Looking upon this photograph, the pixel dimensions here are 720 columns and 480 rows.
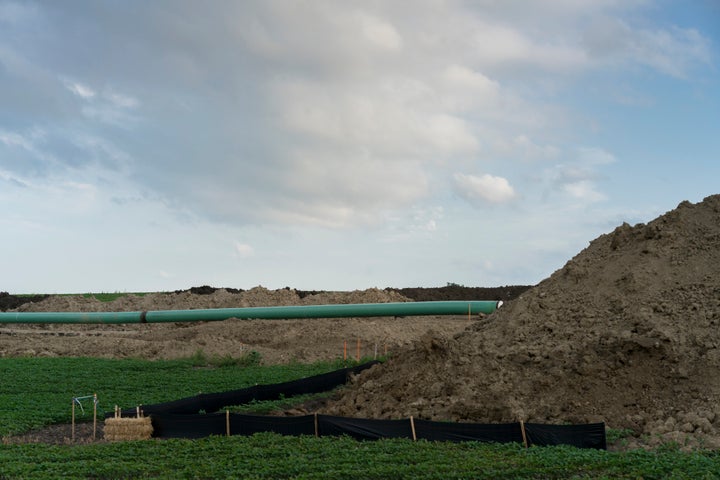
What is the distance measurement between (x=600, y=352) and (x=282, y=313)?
19551 millimetres

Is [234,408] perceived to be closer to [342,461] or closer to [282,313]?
[342,461]

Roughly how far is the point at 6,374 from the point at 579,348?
65.9 feet

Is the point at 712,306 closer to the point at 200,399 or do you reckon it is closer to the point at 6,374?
the point at 200,399

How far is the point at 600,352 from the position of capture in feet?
53.9

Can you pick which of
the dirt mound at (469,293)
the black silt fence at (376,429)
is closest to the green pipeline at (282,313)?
the dirt mound at (469,293)

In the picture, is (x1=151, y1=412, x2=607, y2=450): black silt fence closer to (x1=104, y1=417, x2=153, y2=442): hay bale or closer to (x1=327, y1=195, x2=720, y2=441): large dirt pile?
(x1=104, y1=417, x2=153, y2=442): hay bale

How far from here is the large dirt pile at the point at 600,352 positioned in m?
15.2

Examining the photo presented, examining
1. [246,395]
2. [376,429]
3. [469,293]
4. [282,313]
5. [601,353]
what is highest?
[469,293]

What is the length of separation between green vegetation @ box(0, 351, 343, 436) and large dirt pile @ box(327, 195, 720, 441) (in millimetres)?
5814

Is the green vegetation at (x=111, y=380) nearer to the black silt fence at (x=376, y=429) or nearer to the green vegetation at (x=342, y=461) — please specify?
the black silt fence at (x=376, y=429)

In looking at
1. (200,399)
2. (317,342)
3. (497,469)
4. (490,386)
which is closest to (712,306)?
(490,386)

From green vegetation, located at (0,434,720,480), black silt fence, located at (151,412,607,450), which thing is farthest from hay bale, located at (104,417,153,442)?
green vegetation, located at (0,434,720,480)

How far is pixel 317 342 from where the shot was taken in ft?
101

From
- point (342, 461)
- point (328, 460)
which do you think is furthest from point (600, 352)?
point (328, 460)
